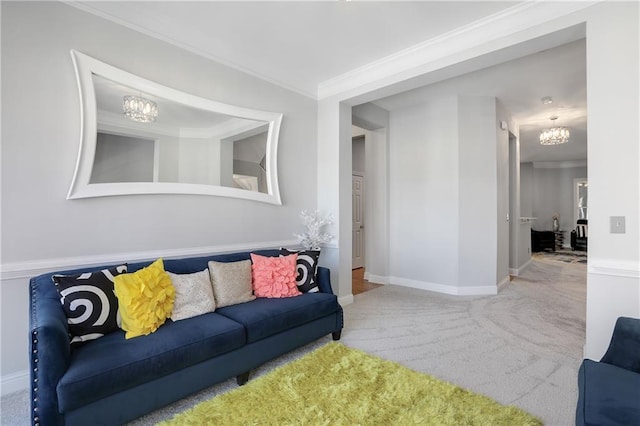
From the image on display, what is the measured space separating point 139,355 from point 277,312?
37.3 inches

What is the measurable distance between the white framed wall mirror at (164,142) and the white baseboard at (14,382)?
1245 mm

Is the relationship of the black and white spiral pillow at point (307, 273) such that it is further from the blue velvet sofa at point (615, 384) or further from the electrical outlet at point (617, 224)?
the electrical outlet at point (617, 224)

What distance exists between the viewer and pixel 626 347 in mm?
1597

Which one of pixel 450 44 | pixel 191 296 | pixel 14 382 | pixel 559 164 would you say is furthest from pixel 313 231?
pixel 559 164

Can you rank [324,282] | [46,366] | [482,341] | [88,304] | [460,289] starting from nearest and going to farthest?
[46,366], [88,304], [482,341], [324,282], [460,289]

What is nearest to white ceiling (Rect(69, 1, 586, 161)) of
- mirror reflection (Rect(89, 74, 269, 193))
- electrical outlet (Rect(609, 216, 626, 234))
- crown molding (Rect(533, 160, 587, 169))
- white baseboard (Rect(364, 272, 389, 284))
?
mirror reflection (Rect(89, 74, 269, 193))

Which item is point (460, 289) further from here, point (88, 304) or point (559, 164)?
point (559, 164)

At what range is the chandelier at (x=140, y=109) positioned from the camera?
8.38 feet

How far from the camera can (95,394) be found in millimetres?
1546

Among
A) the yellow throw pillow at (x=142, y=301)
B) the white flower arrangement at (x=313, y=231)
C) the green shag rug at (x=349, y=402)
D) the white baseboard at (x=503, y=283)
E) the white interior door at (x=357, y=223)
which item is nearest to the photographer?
the green shag rug at (x=349, y=402)

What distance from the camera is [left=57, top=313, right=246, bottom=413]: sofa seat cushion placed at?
1.51 m

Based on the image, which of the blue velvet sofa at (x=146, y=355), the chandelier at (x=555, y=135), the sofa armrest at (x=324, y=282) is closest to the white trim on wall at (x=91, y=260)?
the blue velvet sofa at (x=146, y=355)

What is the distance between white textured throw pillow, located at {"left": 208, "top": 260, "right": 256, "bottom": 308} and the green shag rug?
633 millimetres

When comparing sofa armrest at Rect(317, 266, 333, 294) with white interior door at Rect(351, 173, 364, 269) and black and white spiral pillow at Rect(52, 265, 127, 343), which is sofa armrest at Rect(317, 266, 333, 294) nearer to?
black and white spiral pillow at Rect(52, 265, 127, 343)
